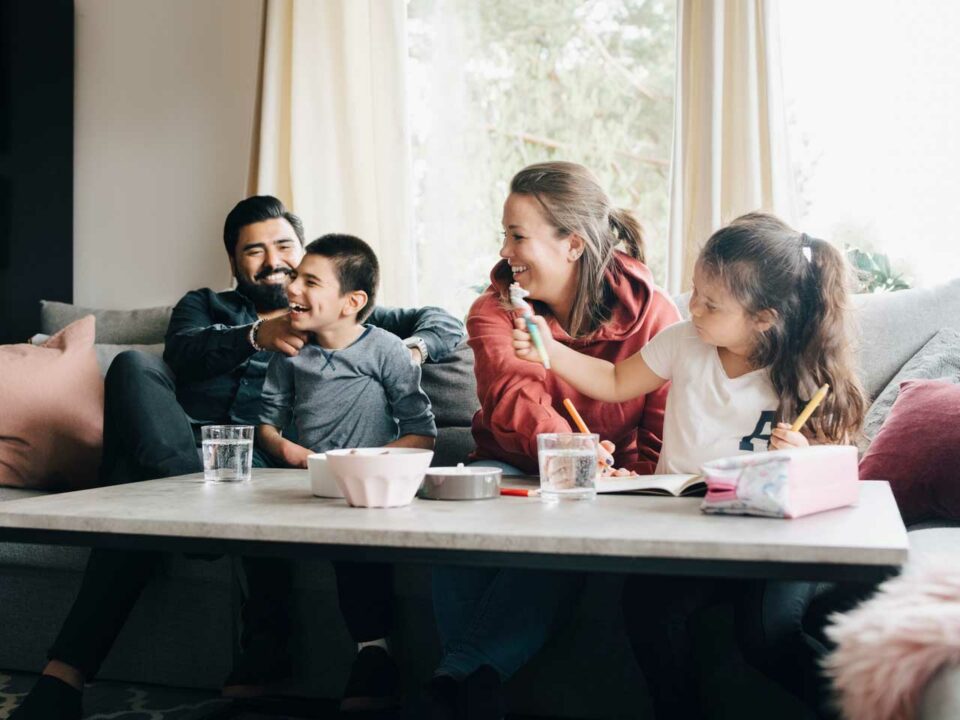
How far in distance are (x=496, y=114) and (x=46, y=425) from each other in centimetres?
173

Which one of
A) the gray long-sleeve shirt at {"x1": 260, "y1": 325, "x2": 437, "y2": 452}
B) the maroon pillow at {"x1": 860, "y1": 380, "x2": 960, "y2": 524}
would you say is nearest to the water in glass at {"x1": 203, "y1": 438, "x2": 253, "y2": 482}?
the gray long-sleeve shirt at {"x1": 260, "y1": 325, "x2": 437, "y2": 452}

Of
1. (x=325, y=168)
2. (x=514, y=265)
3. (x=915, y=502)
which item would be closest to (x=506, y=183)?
(x=325, y=168)

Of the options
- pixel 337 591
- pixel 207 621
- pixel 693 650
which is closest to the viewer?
pixel 693 650

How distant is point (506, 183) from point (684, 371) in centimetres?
176

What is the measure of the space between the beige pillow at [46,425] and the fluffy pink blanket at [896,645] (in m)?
1.87

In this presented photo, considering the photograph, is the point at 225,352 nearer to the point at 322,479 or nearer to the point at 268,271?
the point at 268,271

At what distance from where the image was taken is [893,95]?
3.04 m

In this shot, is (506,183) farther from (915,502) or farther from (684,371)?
(915,502)

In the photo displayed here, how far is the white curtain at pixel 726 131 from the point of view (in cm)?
288

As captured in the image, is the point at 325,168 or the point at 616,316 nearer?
the point at 616,316

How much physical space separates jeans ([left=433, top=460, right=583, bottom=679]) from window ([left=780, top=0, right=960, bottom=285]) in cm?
171

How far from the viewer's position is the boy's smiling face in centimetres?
219

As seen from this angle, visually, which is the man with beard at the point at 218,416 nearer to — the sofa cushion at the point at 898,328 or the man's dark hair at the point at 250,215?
the man's dark hair at the point at 250,215

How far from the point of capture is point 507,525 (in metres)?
1.12
